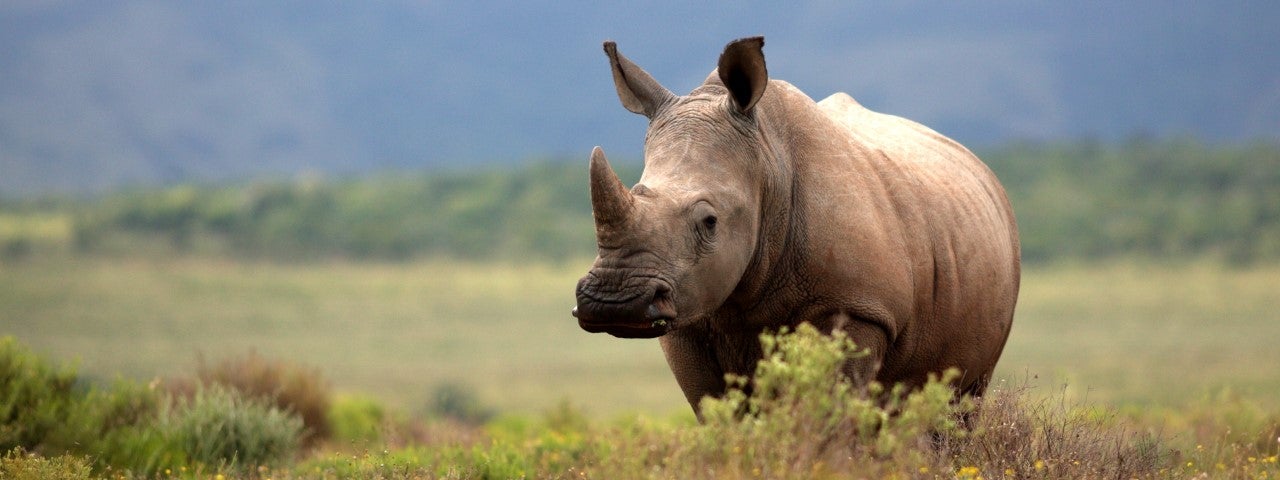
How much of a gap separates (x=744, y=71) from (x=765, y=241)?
643 mm

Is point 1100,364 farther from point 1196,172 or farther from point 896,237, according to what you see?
point 896,237

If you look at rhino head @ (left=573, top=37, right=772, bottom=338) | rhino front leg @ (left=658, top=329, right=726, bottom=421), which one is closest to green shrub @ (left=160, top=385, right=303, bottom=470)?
rhino front leg @ (left=658, top=329, right=726, bottom=421)

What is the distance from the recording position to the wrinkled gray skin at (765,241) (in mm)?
5516

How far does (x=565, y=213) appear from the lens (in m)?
64.4

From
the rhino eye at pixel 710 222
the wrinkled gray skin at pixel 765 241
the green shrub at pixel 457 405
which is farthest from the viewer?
the green shrub at pixel 457 405

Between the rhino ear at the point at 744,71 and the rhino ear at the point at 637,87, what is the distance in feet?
1.15

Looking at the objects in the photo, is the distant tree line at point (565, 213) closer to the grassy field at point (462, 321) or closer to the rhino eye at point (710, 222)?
the grassy field at point (462, 321)

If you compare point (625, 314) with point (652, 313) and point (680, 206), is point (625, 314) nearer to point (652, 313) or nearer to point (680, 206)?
point (652, 313)

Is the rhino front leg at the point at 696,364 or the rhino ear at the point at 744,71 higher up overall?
the rhino ear at the point at 744,71

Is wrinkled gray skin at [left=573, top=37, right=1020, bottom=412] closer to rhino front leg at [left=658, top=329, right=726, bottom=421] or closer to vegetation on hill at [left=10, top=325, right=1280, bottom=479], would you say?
rhino front leg at [left=658, top=329, right=726, bottom=421]

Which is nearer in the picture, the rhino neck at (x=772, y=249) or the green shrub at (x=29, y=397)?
the rhino neck at (x=772, y=249)

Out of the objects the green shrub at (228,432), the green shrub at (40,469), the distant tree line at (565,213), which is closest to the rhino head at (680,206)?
the green shrub at (40,469)

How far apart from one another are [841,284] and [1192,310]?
49.3 meters

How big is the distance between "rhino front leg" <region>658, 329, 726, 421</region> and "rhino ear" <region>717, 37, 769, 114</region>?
0.94 metres
